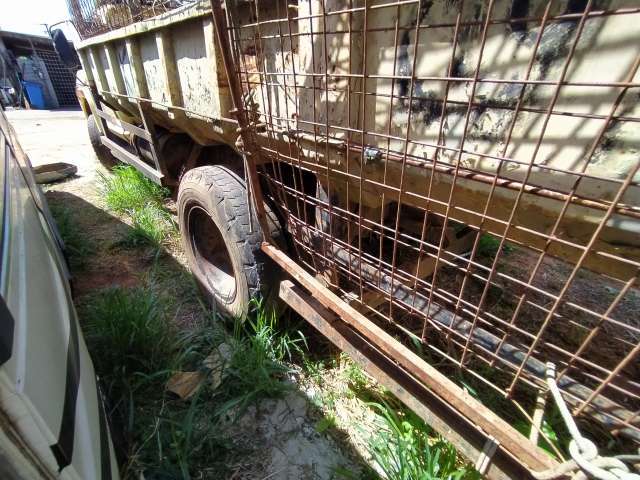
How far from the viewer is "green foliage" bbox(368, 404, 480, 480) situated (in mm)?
1322

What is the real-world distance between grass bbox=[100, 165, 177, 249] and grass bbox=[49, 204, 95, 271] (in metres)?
0.31

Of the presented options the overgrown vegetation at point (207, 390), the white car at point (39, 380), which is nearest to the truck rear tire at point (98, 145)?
the overgrown vegetation at point (207, 390)

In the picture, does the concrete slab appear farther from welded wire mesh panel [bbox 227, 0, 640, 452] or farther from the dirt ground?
welded wire mesh panel [bbox 227, 0, 640, 452]

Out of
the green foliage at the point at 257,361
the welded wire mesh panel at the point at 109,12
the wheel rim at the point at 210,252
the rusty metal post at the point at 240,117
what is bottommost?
Result: the green foliage at the point at 257,361

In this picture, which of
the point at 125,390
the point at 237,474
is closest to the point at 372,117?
the point at 237,474

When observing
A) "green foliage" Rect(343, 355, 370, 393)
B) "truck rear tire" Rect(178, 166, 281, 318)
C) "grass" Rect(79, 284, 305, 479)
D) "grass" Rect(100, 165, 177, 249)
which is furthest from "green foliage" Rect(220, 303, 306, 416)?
"grass" Rect(100, 165, 177, 249)

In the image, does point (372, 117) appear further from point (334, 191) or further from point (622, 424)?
point (622, 424)

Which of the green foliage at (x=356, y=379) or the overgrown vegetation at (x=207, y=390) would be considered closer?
the overgrown vegetation at (x=207, y=390)

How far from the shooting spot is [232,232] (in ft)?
5.99

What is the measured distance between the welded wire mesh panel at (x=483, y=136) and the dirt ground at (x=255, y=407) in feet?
2.22

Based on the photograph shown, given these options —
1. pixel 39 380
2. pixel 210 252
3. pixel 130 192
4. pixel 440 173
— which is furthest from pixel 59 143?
pixel 440 173

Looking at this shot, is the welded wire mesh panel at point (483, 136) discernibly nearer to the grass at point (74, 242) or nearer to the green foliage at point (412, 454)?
the green foliage at point (412, 454)

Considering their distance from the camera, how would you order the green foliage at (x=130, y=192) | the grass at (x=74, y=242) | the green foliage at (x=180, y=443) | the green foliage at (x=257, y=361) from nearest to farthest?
the green foliage at (x=180, y=443) < the green foliage at (x=257, y=361) < the grass at (x=74, y=242) < the green foliage at (x=130, y=192)

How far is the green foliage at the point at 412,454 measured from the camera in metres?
1.32
